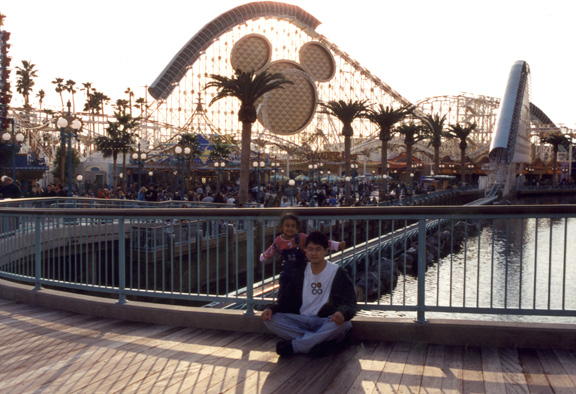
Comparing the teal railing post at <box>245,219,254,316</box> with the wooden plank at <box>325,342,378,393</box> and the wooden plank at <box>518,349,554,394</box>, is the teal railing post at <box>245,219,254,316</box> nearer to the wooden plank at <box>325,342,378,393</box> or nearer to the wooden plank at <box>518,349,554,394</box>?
the wooden plank at <box>325,342,378,393</box>

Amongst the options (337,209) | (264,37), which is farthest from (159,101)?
(337,209)

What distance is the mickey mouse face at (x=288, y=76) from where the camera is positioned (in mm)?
86188

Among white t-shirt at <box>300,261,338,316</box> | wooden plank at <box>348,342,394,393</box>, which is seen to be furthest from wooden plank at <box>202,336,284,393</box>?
wooden plank at <box>348,342,394,393</box>

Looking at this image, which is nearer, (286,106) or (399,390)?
(399,390)

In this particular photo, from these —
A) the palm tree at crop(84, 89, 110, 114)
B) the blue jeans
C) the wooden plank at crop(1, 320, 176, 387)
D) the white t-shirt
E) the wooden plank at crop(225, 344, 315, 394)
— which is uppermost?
the palm tree at crop(84, 89, 110, 114)

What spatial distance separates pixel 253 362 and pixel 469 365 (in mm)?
1678

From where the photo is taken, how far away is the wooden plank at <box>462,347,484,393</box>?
150 inches

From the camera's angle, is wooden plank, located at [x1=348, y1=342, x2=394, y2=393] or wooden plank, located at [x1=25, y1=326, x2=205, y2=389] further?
wooden plank, located at [x1=25, y1=326, x2=205, y2=389]

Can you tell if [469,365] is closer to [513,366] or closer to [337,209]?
[513,366]

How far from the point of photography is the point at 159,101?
81.1 meters

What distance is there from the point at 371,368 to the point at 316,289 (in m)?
0.81

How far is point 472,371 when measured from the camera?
412cm

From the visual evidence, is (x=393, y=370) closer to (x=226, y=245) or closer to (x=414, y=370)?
(x=414, y=370)

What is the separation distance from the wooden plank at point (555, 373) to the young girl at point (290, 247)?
Result: 1809 mm
